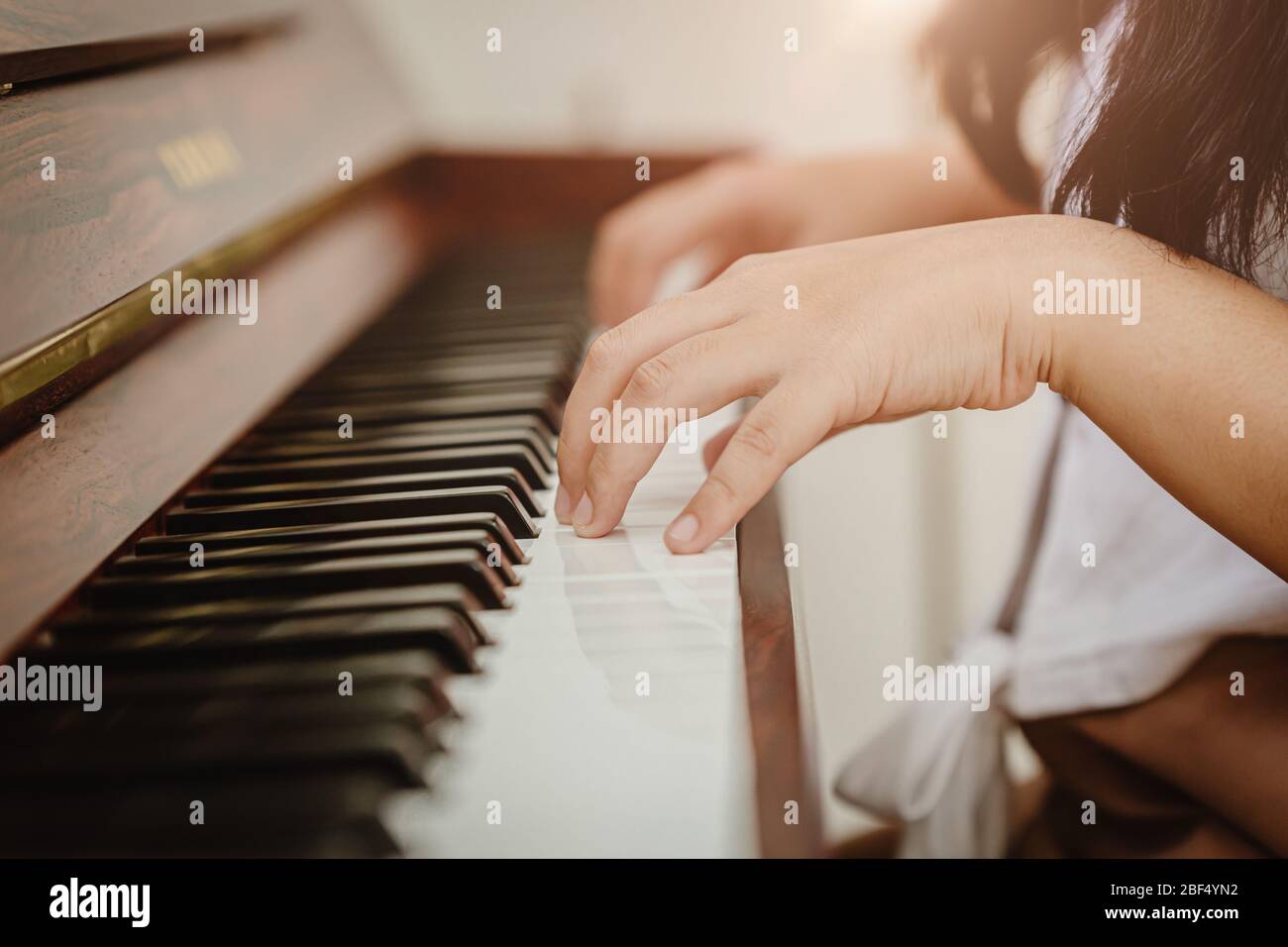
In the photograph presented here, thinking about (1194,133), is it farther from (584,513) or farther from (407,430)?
(407,430)

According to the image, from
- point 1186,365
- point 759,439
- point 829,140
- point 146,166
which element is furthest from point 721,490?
point 829,140

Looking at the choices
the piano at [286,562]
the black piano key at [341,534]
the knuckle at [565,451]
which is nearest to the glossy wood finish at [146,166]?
the piano at [286,562]

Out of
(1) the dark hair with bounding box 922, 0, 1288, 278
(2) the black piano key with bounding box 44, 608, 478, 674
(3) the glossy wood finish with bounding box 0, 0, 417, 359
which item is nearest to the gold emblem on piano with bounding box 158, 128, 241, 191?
(3) the glossy wood finish with bounding box 0, 0, 417, 359

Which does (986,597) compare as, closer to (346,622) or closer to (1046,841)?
(1046,841)

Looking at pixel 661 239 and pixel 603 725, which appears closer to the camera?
pixel 603 725

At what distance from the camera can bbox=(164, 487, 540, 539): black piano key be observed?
0.59 meters

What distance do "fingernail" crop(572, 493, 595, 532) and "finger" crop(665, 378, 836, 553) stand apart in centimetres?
8

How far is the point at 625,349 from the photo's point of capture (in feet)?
1.72

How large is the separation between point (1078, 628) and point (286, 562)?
1.77 ft

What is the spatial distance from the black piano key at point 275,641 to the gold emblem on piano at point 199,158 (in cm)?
38

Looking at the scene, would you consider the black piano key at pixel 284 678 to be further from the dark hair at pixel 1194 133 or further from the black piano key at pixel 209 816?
the dark hair at pixel 1194 133

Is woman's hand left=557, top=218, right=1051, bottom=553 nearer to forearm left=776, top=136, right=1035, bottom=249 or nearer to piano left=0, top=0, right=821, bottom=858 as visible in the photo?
piano left=0, top=0, right=821, bottom=858

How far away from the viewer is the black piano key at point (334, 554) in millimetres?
536
